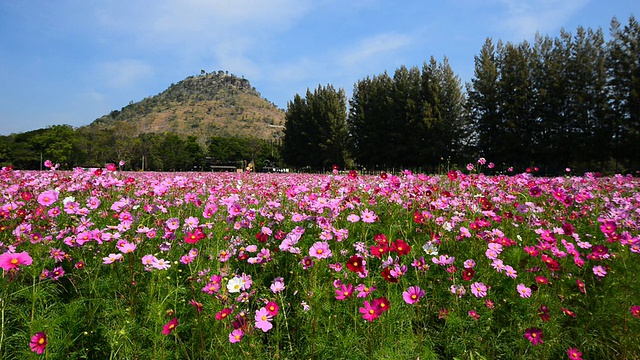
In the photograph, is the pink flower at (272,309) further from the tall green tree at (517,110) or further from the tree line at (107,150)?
the tree line at (107,150)

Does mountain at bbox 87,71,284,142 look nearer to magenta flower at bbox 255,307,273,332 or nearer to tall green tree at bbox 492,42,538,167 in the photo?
tall green tree at bbox 492,42,538,167

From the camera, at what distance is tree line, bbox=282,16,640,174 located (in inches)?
946

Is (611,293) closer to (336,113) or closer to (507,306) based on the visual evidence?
(507,306)

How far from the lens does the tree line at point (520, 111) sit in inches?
946

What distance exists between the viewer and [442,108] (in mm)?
32125

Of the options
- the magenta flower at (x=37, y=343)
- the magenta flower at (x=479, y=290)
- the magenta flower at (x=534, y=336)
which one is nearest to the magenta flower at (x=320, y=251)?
the magenta flower at (x=479, y=290)

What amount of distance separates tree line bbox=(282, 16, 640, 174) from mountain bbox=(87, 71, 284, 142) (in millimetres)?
70768

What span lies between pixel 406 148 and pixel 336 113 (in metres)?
12.0

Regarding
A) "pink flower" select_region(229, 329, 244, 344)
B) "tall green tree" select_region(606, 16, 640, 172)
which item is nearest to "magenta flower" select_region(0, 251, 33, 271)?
"pink flower" select_region(229, 329, 244, 344)

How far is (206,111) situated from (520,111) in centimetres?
13466

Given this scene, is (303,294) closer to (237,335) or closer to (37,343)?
(237,335)

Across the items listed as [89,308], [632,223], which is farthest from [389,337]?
[632,223]

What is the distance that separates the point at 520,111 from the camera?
28.3 meters

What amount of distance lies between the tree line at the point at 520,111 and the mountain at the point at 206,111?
70768mm
